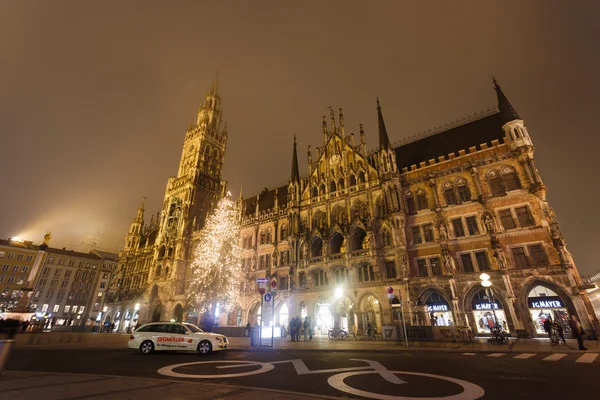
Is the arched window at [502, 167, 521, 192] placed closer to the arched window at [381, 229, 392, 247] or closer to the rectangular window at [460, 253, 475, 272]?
the rectangular window at [460, 253, 475, 272]

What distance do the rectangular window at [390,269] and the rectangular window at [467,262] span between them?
6078mm

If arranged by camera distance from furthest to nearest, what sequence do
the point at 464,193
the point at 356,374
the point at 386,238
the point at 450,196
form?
the point at 386,238
the point at 450,196
the point at 464,193
the point at 356,374

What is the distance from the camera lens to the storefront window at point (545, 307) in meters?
21.1

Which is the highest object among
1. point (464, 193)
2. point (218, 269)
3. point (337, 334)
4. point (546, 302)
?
point (464, 193)

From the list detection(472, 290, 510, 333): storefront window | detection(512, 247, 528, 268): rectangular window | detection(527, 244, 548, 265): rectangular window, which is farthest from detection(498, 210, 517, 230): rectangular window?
detection(472, 290, 510, 333): storefront window

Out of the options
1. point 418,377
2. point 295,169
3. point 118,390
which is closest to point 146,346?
point 118,390

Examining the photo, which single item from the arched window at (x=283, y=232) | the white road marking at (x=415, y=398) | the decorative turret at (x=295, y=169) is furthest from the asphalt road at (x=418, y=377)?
the decorative turret at (x=295, y=169)

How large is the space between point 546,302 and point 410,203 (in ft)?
44.2

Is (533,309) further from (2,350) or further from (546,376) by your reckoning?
(2,350)

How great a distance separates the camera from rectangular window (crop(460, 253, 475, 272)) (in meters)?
24.8

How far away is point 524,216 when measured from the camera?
948 inches

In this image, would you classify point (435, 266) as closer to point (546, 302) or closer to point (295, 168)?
point (546, 302)

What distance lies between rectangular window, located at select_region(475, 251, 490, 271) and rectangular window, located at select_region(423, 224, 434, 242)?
4042 mm

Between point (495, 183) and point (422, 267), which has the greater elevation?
point (495, 183)
